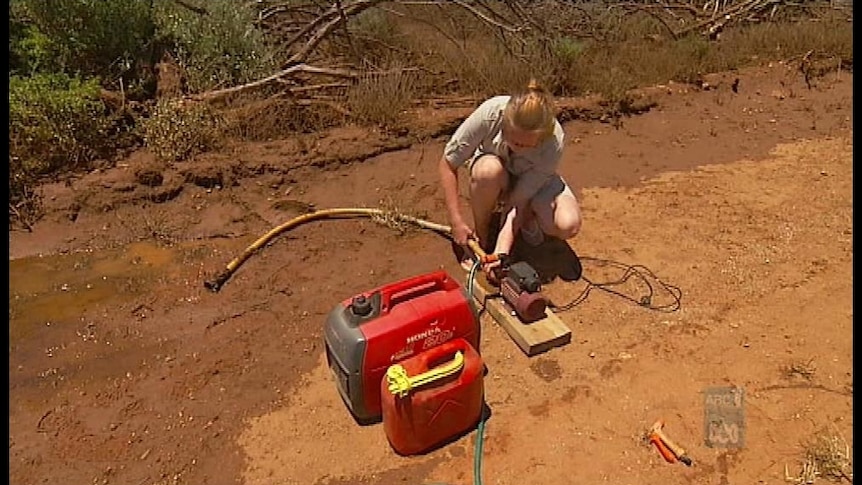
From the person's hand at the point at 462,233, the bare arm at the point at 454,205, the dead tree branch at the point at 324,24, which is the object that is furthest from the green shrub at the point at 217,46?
the person's hand at the point at 462,233

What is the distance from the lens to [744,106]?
5195mm

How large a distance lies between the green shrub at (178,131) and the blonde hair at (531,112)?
2192mm

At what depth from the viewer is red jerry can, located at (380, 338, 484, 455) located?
2229mm

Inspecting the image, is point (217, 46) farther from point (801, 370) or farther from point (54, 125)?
point (801, 370)

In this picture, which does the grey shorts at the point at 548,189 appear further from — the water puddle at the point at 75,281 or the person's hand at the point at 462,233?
the water puddle at the point at 75,281

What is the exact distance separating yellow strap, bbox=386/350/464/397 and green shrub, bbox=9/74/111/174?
2.82m

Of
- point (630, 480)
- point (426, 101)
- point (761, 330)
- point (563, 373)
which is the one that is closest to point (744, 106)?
point (426, 101)

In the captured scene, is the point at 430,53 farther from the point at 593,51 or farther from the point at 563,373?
the point at 563,373

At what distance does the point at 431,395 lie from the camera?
2.27 m

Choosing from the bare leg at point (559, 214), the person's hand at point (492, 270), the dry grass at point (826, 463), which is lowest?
the dry grass at point (826, 463)

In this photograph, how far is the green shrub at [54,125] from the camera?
404 cm

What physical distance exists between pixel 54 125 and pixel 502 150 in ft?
8.46

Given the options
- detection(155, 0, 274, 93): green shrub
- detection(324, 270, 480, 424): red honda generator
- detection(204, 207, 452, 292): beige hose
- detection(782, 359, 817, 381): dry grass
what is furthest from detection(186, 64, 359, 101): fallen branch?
detection(782, 359, 817, 381): dry grass

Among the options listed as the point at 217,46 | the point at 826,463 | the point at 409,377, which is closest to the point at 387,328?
the point at 409,377
